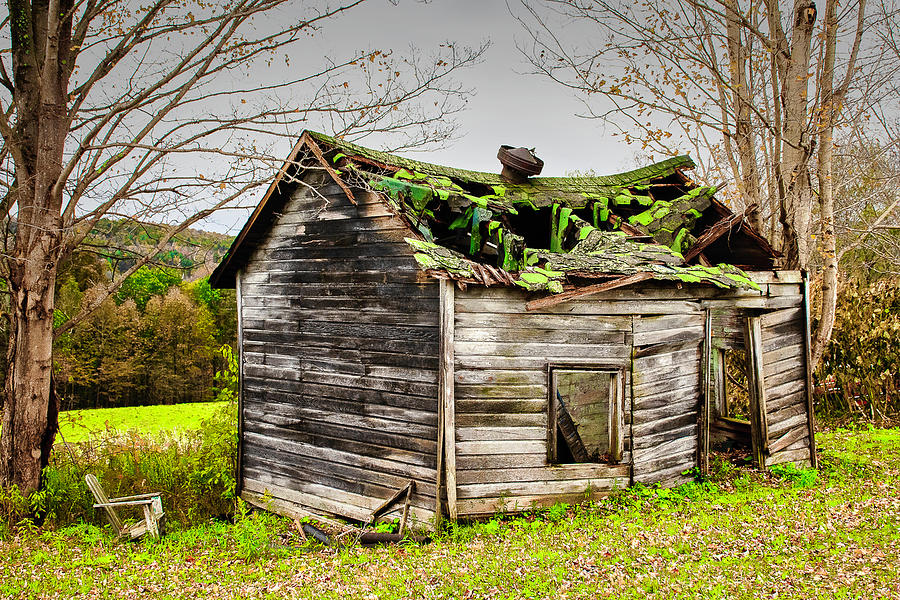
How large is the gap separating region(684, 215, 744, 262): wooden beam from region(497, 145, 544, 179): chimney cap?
3102mm

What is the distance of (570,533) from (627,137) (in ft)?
35.2

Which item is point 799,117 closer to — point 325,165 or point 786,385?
point 786,385

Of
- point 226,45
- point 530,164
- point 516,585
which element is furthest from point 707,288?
point 226,45

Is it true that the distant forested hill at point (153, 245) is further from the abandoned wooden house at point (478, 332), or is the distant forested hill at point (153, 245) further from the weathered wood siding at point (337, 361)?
the weathered wood siding at point (337, 361)

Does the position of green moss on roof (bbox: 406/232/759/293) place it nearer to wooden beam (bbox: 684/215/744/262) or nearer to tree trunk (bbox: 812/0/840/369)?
wooden beam (bbox: 684/215/744/262)

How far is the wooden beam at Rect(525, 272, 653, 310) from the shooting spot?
7793 millimetres

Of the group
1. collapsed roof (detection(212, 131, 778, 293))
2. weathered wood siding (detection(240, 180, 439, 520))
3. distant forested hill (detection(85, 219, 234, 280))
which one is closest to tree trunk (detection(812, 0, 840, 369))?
collapsed roof (detection(212, 131, 778, 293))

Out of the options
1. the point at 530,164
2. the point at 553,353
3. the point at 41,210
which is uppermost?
the point at 530,164

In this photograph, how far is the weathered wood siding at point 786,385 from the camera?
10234 mm

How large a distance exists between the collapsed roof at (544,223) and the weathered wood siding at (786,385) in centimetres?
130

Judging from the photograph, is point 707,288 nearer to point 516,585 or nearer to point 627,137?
point 516,585

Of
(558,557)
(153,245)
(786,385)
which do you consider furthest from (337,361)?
(786,385)

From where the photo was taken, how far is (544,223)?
1003 centimetres

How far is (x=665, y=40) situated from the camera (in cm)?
1266
